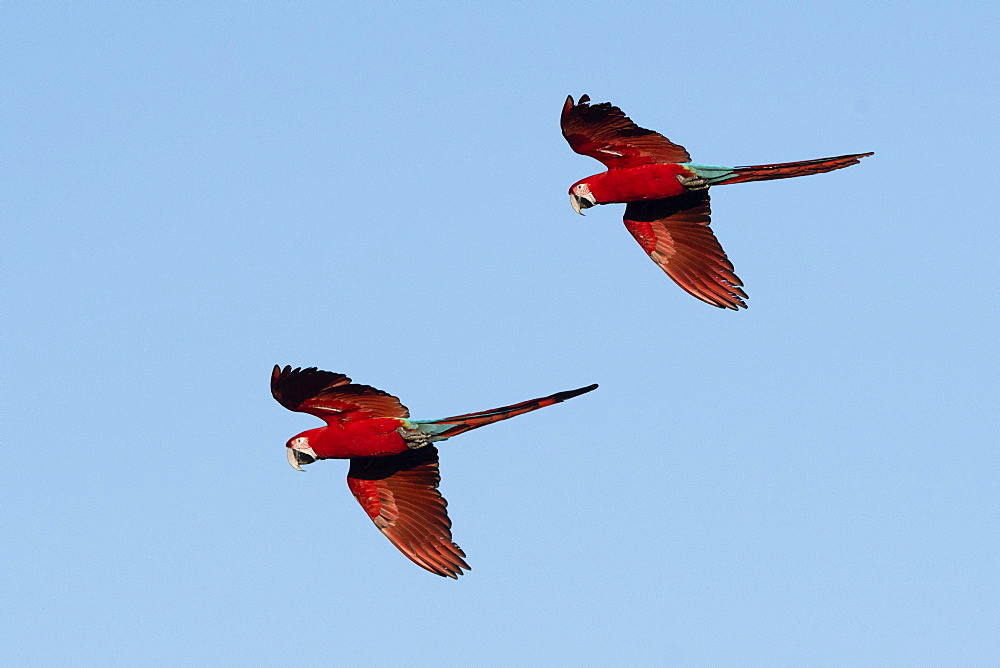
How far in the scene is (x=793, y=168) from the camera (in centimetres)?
2062

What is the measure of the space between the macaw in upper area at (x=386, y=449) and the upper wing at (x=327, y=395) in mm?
13

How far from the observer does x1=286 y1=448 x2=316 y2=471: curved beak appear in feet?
67.8

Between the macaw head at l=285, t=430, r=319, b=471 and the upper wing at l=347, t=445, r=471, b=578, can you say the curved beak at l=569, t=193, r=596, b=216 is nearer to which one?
the upper wing at l=347, t=445, r=471, b=578

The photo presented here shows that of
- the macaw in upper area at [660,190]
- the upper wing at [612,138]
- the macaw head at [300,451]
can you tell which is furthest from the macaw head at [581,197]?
the macaw head at [300,451]

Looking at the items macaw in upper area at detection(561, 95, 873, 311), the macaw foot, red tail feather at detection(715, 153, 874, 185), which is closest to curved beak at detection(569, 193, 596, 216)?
macaw in upper area at detection(561, 95, 873, 311)

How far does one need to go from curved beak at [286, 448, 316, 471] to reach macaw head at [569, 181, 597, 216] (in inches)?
207

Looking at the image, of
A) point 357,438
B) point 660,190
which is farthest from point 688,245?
point 357,438

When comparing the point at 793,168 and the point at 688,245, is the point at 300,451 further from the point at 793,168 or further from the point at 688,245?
the point at 793,168

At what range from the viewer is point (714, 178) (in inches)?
850

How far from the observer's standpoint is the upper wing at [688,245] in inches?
864

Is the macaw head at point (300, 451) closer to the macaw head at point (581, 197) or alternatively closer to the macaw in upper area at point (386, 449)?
the macaw in upper area at point (386, 449)

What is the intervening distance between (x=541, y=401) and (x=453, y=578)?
3038 mm

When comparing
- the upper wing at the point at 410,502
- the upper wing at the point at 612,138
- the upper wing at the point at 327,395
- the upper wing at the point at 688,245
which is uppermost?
the upper wing at the point at 612,138

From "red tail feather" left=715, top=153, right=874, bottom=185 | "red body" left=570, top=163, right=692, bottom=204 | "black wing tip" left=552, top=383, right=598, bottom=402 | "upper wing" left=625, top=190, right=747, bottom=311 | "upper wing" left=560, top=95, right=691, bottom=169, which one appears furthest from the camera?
"upper wing" left=625, top=190, right=747, bottom=311
